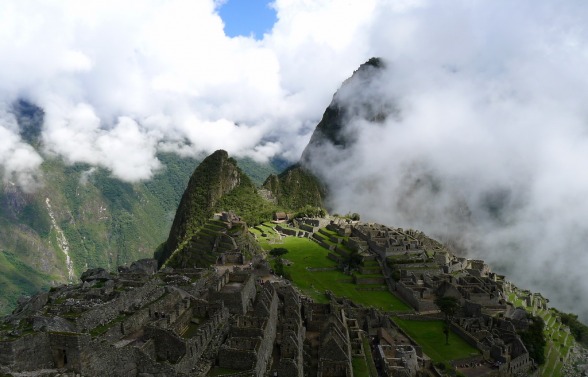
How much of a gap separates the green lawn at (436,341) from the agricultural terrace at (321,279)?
3.26 meters

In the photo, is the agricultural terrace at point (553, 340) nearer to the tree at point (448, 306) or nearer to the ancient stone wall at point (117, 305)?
the tree at point (448, 306)

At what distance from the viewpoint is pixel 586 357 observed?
174 ft

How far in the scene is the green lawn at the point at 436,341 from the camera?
37375 millimetres

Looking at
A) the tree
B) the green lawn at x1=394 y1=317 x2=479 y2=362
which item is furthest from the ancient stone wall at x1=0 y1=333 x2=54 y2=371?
the tree

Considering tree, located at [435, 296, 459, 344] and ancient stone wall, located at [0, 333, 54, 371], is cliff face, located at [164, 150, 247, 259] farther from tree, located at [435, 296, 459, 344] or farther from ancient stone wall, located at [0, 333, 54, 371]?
ancient stone wall, located at [0, 333, 54, 371]

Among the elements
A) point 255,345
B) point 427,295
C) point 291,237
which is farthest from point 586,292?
point 255,345

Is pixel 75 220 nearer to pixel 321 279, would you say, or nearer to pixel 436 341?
pixel 321 279

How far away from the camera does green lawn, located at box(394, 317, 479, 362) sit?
1471 inches

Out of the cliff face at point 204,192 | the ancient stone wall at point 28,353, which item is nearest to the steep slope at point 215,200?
the cliff face at point 204,192

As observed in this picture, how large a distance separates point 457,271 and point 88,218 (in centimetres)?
13652

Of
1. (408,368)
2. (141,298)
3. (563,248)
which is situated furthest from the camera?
(563,248)

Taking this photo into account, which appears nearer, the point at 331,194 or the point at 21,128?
the point at 331,194

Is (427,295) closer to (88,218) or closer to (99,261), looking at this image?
(99,261)

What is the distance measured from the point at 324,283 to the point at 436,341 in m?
14.8
